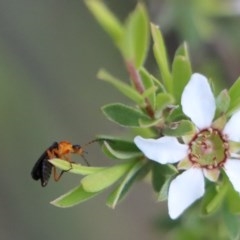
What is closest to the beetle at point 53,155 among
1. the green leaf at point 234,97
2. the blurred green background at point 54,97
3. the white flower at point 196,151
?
the white flower at point 196,151

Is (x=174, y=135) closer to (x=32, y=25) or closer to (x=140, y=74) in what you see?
(x=140, y=74)

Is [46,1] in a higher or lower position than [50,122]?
higher

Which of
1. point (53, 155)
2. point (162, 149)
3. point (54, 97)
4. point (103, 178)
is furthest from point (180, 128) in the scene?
point (54, 97)

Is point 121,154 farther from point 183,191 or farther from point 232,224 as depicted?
point 232,224

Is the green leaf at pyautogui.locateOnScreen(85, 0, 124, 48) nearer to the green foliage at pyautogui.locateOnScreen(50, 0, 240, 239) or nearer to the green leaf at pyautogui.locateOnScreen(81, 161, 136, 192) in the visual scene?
the green foliage at pyautogui.locateOnScreen(50, 0, 240, 239)

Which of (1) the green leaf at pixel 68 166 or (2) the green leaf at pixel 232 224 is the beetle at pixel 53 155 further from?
(2) the green leaf at pixel 232 224

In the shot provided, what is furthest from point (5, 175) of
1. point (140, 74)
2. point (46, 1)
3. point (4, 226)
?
point (140, 74)

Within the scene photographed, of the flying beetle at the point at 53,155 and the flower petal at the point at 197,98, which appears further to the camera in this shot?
the flying beetle at the point at 53,155

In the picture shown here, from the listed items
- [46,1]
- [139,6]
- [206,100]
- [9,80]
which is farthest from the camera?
[46,1]
